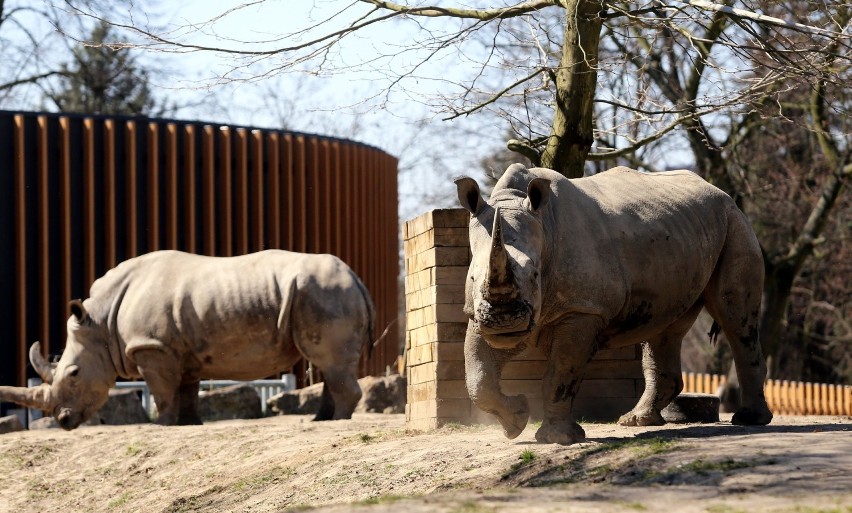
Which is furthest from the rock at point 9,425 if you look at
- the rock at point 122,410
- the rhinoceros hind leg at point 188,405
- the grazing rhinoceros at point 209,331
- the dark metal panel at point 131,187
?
the dark metal panel at point 131,187

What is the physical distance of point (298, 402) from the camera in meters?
17.2

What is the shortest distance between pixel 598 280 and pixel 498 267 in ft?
3.45

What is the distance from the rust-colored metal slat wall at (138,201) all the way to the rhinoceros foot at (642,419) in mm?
10167

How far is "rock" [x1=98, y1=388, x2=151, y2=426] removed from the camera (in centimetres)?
1694

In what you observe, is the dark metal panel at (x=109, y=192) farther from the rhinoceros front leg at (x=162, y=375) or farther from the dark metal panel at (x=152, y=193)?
the rhinoceros front leg at (x=162, y=375)

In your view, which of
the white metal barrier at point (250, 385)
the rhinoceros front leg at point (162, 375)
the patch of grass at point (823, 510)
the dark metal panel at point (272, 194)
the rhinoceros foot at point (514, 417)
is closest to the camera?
the patch of grass at point (823, 510)

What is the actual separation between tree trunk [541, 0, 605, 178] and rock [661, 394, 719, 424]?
6.80 ft

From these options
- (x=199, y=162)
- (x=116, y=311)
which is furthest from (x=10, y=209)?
(x=116, y=311)

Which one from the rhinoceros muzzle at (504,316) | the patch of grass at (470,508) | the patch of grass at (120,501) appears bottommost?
the patch of grass at (120,501)

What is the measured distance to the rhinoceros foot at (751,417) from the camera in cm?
991

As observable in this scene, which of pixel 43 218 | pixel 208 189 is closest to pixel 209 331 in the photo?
pixel 43 218

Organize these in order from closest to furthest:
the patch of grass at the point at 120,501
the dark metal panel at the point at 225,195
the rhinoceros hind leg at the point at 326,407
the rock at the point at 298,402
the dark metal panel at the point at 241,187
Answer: the patch of grass at the point at 120,501 → the rhinoceros hind leg at the point at 326,407 → the rock at the point at 298,402 → the dark metal panel at the point at 225,195 → the dark metal panel at the point at 241,187

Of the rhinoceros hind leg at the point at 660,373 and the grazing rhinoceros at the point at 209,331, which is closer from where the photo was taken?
the rhinoceros hind leg at the point at 660,373

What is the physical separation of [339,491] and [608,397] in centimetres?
318
